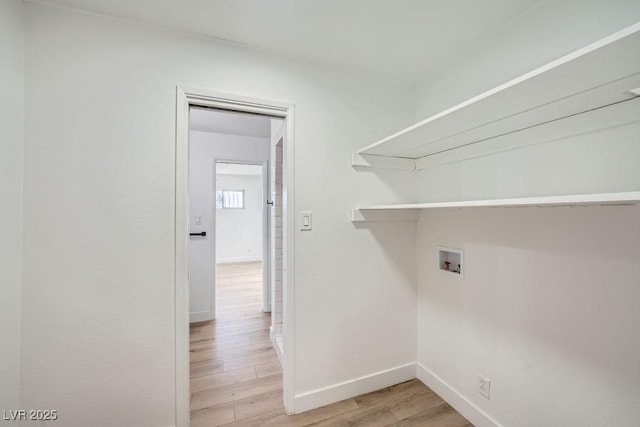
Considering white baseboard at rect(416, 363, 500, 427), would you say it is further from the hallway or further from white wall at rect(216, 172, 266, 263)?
white wall at rect(216, 172, 266, 263)

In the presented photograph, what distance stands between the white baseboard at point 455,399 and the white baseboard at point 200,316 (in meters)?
2.42

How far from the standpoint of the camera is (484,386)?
1515 millimetres

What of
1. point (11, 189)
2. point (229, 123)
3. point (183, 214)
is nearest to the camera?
point (11, 189)

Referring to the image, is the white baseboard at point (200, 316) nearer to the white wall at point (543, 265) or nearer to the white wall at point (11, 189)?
the white wall at point (11, 189)

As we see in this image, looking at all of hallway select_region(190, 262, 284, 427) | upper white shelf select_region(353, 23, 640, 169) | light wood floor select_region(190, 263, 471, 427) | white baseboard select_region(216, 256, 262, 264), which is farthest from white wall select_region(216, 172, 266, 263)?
upper white shelf select_region(353, 23, 640, 169)

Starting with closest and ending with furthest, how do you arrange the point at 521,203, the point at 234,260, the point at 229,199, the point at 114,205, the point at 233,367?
the point at 521,203 < the point at 114,205 < the point at 233,367 < the point at 234,260 < the point at 229,199

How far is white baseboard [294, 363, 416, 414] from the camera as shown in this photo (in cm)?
166

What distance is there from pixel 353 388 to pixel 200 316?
2150mm

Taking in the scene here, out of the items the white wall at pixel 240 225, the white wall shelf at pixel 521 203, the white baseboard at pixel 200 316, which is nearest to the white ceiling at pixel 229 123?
the white wall shelf at pixel 521 203

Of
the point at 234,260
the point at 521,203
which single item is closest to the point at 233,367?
the point at 521,203

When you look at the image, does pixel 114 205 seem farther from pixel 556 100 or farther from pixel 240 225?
pixel 240 225

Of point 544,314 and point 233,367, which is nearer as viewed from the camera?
point 544,314

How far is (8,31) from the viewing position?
1118 millimetres

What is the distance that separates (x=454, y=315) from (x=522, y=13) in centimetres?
174
